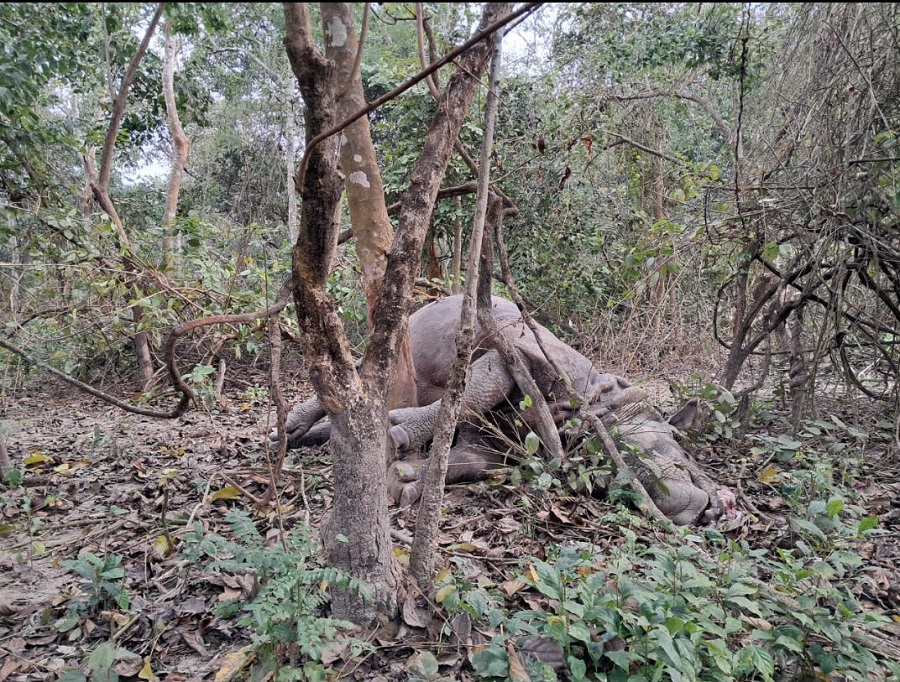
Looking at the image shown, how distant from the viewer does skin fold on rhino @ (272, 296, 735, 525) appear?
131 inches

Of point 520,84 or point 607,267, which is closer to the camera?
point 520,84

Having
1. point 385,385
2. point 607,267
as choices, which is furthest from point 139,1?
point 607,267

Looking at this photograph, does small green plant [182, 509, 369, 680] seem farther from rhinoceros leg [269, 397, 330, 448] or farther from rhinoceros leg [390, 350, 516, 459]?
rhinoceros leg [269, 397, 330, 448]

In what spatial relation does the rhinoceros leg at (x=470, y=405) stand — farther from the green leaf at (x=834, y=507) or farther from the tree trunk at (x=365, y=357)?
the green leaf at (x=834, y=507)

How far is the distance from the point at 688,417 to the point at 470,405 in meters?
1.64

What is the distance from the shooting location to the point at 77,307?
4.61 meters

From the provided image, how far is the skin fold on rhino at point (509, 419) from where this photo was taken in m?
3.33

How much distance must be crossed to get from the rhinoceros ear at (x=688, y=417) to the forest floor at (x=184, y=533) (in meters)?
0.21

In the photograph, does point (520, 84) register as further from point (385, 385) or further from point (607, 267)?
point (385, 385)

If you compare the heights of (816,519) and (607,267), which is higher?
(607,267)

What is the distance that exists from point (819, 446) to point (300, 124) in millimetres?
10628

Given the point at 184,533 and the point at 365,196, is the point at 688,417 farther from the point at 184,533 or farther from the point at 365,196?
the point at 184,533

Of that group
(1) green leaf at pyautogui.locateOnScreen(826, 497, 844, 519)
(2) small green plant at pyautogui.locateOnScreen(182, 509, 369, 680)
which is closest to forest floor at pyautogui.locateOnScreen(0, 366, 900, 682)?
(2) small green plant at pyautogui.locateOnScreen(182, 509, 369, 680)

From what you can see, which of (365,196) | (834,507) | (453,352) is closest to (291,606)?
(365,196)
